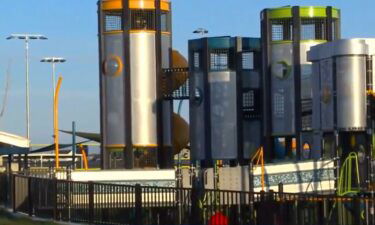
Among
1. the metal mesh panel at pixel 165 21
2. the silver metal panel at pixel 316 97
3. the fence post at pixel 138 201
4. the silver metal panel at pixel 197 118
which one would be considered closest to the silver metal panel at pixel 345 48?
the silver metal panel at pixel 316 97

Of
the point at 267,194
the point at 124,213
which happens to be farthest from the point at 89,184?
the point at 267,194

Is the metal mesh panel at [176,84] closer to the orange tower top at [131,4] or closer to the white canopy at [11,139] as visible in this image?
the orange tower top at [131,4]

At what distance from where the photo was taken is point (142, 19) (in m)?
52.0

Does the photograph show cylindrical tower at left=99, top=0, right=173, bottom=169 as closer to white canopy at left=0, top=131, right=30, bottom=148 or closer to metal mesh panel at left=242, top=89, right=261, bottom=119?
metal mesh panel at left=242, top=89, right=261, bottom=119

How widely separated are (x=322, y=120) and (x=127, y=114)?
50.4 ft

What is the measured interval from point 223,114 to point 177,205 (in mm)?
27623

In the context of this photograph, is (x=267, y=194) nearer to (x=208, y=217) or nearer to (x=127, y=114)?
(x=208, y=217)

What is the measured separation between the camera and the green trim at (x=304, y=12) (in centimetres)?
4584

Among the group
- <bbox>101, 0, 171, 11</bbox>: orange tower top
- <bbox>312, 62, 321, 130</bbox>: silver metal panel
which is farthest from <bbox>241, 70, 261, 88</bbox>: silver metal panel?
<bbox>312, 62, 321, 130</bbox>: silver metal panel

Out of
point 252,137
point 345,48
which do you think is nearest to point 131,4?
point 252,137

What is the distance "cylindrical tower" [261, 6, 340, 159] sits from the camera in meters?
46.1

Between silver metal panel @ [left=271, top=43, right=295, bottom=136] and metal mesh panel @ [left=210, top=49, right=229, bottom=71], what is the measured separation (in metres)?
3.23

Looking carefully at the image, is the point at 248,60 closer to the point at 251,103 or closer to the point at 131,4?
the point at 251,103

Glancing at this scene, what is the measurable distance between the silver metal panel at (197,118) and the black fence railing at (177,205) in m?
19.8
